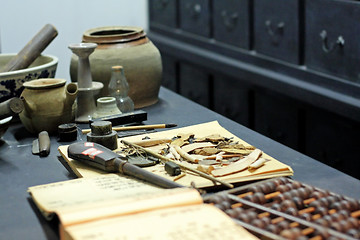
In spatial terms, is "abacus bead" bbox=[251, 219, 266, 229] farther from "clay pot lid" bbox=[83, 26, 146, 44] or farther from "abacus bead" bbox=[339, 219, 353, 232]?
"clay pot lid" bbox=[83, 26, 146, 44]

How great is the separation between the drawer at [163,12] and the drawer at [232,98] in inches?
24.0

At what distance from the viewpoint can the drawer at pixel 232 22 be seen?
3225 millimetres

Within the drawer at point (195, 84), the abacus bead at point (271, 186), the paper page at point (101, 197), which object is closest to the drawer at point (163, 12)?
the drawer at point (195, 84)

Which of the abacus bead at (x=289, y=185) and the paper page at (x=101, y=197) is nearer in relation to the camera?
the paper page at (x=101, y=197)

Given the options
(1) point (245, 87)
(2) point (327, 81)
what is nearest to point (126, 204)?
(2) point (327, 81)

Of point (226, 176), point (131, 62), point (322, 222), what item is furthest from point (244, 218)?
point (131, 62)

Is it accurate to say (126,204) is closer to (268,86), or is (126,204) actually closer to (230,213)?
(230,213)

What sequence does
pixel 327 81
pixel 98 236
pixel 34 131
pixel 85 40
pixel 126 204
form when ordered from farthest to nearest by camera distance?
pixel 327 81, pixel 85 40, pixel 34 131, pixel 126 204, pixel 98 236

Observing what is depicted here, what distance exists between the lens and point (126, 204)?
110 cm

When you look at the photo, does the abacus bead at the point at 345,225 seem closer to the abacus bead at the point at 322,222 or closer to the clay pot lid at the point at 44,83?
the abacus bead at the point at 322,222

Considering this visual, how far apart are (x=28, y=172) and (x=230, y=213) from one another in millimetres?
603

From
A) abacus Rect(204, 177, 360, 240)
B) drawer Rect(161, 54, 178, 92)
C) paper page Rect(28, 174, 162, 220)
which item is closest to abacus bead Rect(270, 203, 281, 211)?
abacus Rect(204, 177, 360, 240)

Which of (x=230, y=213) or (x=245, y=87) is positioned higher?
(x=230, y=213)

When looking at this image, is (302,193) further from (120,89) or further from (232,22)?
(232,22)
